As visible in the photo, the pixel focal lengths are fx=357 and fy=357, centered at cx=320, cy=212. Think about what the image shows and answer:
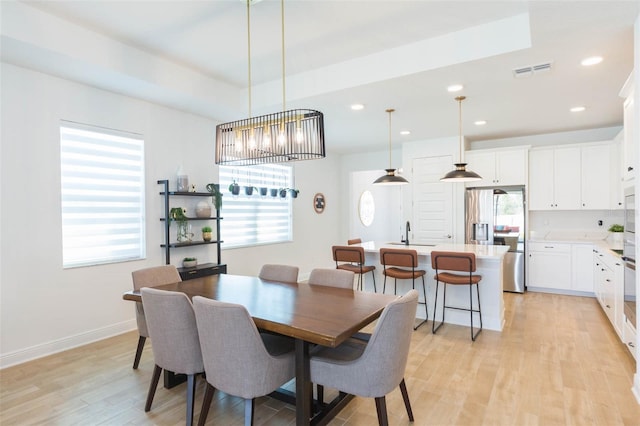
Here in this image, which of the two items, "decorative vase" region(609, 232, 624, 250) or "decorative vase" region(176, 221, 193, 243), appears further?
"decorative vase" region(609, 232, 624, 250)

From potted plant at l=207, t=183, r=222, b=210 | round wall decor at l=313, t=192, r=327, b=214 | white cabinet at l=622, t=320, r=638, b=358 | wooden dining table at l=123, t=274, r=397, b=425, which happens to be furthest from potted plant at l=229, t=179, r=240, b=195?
white cabinet at l=622, t=320, r=638, b=358

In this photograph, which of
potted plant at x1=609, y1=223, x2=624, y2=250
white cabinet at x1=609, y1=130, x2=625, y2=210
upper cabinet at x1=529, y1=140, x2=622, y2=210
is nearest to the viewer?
potted plant at x1=609, y1=223, x2=624, y2=250

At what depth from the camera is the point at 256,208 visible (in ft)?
19.5

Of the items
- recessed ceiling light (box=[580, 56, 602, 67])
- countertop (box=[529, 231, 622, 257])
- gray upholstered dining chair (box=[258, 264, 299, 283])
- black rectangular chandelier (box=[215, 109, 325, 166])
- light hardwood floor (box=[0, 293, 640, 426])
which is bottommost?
light hardwood floor (box=[0, 293, 640, 426])

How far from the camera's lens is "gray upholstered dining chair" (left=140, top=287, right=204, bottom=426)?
213 centimetres

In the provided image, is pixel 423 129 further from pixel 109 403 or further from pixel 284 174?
pixel 109 403

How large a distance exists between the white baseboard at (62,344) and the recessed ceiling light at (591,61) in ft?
17.2

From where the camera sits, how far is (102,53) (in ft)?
10.6

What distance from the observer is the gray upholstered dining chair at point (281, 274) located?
321cm

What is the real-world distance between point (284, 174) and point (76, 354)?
4095 mm

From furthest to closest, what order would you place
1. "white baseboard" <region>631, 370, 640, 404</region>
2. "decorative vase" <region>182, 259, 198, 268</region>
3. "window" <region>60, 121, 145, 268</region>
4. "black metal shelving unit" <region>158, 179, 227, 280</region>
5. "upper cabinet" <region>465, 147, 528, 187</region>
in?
"upper cabinet" <region>465, 147, 528, 187</region> → "decorative vase" <region>182, 259, 198, 268</region> → "black metal shelving unit" <region>158, 179, 227, 280</region> → "window" <region>60, 121, 145, 268</region> → "white baseboard" <region>631, 370, 640, 404</region>

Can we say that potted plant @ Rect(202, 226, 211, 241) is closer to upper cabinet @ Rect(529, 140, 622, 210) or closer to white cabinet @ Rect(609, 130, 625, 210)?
upper cabinet @ Rect(529, 140, 622, 210)

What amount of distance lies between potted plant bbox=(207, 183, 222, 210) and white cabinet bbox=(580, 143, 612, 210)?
17.8 ft

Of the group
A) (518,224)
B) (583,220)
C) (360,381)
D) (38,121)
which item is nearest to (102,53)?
(38,121)
